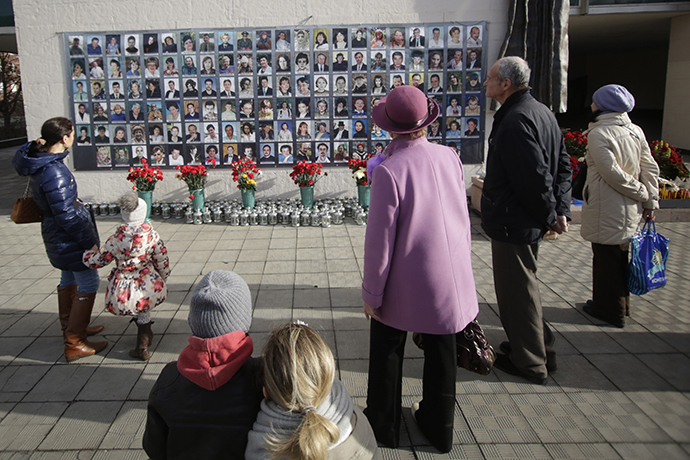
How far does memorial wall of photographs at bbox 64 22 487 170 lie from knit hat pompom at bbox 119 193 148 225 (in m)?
4.93

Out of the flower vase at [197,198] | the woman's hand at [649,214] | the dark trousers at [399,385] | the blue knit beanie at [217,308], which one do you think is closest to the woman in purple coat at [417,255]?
the dark trousers at [399,385]

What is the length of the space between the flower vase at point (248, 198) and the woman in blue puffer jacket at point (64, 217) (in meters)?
4.15

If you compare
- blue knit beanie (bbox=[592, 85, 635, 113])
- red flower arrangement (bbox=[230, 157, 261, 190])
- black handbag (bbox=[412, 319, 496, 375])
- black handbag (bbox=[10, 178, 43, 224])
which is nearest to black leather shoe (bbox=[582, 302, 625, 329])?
blue knit beanie (bbox=[592, 85, 635, 113])

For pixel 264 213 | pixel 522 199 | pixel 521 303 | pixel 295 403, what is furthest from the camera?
pixel 264 213

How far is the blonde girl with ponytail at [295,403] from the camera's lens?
1586mm

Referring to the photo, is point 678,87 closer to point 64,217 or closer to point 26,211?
point 64,217

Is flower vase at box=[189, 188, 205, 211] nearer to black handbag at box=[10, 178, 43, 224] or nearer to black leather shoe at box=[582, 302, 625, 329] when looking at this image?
black handbag at box=[10, 178, 43, 224]

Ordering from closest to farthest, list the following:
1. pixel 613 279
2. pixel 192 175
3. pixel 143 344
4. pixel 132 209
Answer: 1. pixel 132 209
2. pixel 143 344
3. pixel 613 279
4. pixel 192 175

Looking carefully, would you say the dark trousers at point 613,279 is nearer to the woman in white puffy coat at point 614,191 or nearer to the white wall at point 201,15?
the woman in white puffy coat at point 614,191

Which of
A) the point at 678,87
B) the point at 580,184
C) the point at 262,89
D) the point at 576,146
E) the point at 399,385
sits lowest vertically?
the point at 399,385

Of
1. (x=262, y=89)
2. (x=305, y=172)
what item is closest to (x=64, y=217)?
(x=305, y=172)

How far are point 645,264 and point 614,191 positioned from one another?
0.60 meters

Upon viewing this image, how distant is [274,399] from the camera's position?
1626 mm

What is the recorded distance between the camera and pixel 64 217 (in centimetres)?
356
